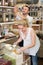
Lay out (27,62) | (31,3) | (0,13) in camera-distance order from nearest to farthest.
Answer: (27,62) → (0,13) → (31,3)

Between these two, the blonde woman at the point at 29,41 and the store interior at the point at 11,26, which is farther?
the blonde woman at the point at 29,41

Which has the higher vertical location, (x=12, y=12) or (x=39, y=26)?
(x=12, y=12)

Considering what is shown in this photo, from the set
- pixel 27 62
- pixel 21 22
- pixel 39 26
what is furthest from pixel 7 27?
pixel 39 26

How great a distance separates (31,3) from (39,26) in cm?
61

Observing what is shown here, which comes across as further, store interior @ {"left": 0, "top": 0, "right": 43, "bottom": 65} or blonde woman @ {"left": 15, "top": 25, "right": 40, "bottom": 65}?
blonde woman @ {"left": 15, "top": 25, "right": 40, "bottom": 65}

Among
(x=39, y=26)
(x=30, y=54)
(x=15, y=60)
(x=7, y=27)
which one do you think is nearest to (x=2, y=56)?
(x=15, y=60)

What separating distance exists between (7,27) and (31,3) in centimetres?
173

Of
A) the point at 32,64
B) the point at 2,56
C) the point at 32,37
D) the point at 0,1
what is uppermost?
the point at 0,1

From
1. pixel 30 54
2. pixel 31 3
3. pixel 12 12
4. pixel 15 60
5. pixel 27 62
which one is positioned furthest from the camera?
pixel 31 3

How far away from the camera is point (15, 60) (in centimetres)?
182

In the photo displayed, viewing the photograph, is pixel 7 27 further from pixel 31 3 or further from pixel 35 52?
pixel 31 3

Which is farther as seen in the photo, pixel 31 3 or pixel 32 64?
pixel 31 3

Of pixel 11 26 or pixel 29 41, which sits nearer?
pixel 29 41

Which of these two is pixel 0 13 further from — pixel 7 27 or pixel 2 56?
pixel 2 56
